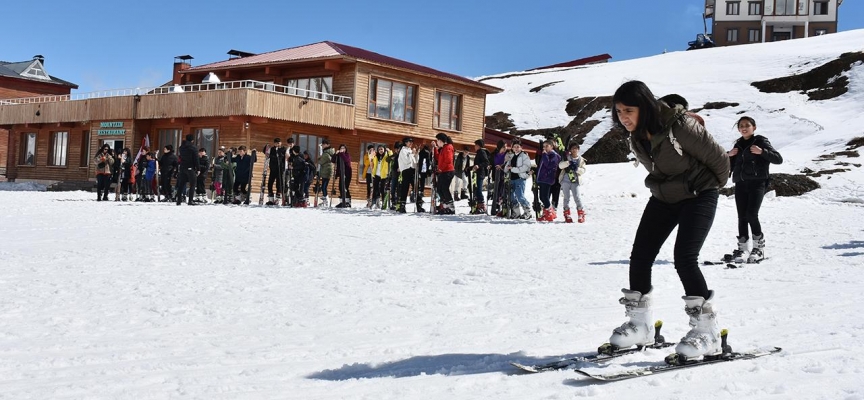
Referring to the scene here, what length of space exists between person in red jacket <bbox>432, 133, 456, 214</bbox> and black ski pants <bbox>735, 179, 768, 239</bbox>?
341 inches

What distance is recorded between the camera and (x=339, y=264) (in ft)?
27.8

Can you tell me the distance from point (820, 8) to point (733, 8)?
319 inches

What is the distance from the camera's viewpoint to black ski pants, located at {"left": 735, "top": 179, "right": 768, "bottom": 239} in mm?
8820

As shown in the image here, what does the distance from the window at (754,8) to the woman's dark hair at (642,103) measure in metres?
82.1

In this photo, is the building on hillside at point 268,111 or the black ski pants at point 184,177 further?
the building on hillside at point 268,111

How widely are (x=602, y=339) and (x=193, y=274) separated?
4315 mm

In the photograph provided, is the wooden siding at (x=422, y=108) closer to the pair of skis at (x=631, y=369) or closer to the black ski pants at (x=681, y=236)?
the black ski pants at (x=681, y=236)

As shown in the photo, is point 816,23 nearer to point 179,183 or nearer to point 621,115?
point 179,183

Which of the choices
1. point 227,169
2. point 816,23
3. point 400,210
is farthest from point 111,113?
point 816,23

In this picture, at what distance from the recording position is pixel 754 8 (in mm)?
77875

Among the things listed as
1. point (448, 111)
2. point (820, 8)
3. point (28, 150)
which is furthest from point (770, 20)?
point (28, 150)

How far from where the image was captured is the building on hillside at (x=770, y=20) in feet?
249

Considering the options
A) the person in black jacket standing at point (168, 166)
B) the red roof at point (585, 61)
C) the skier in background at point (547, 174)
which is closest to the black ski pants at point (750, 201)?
the skier in background at point (547, 174)

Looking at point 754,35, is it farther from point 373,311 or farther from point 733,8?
point 373,311
